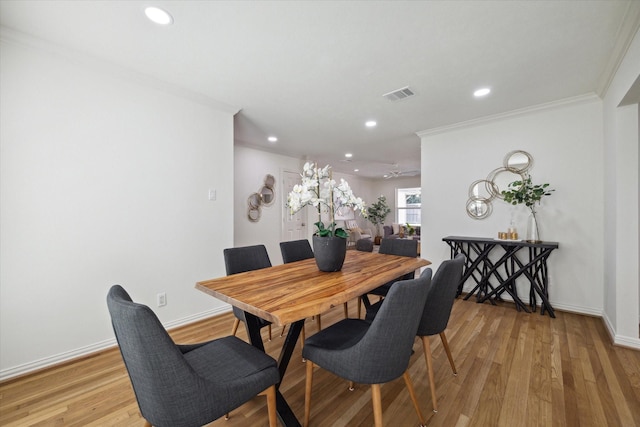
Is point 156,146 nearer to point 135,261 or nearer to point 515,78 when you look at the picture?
point 135,261

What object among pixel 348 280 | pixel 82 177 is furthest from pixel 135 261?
pixel 348 280

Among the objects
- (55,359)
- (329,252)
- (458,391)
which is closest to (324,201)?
(329,252)

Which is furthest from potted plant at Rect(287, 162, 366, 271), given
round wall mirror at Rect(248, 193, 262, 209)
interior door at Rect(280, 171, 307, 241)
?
interior door at Rect(280, 171, 307, 241)

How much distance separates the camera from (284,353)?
1.51 m

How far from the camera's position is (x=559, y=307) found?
309 centimetres

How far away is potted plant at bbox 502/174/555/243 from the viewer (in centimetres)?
309

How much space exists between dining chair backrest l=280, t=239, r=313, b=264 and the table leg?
982mm

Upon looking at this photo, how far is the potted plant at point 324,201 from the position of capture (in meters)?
1.80

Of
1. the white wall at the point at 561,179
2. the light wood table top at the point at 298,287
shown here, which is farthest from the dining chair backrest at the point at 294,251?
the white wall at the point at 561,179

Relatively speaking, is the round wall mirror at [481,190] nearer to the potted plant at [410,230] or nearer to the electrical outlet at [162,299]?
the electrical outlet at [162,299]

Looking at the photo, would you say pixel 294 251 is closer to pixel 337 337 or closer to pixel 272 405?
pixel 337 337

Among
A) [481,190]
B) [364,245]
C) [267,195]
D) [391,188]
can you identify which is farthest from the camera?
[391,188]

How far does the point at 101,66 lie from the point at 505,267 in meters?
4.79

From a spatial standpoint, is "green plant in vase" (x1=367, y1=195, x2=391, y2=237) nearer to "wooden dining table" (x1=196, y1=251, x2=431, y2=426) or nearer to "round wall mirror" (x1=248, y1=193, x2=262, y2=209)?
"round wall mirror" (x1=248, y1=193, x2=262, y2=209)
